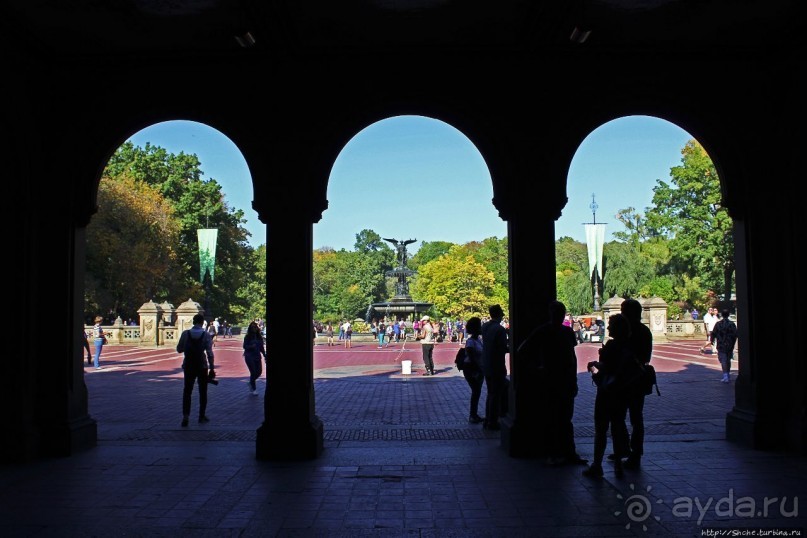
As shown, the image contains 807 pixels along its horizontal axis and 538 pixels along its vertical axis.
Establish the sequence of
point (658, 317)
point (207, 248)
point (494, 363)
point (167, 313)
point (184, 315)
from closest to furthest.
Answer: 1. point (494, 363)
2. point (207, 248)
3. point (658, 317)
4. point (184, 315)
5. point (167, 313)

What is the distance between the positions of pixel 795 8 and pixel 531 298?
160 inches

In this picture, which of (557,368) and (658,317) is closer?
(557,368)

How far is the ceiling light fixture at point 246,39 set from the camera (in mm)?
7027

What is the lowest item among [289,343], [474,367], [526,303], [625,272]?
[474,367]

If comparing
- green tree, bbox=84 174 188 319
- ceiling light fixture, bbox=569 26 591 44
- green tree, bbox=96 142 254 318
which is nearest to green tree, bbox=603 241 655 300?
green tree, bbox=96 142 254 318

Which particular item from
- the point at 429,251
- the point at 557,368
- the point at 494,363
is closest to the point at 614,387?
the point at 557,368

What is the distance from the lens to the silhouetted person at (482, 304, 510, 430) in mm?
9055

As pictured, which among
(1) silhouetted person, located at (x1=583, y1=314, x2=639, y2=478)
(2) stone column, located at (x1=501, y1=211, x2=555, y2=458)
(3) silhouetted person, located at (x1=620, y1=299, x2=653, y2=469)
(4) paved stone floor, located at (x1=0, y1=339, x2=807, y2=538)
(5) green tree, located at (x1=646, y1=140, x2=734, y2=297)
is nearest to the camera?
(4) paved stone floor, located at (x1=0, y1=339, x2=807, y2=538)

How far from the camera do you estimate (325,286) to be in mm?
89000

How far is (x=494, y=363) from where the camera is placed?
908 centimetres

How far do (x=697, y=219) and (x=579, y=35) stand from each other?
1376 inches

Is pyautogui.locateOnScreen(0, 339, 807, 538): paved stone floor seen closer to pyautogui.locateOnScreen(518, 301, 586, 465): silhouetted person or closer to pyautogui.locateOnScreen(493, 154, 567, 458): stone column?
pyautogui.locateOnScreen(518, 301, 586, 465): silhouetted person

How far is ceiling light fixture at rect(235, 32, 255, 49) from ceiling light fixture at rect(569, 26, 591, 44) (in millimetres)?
3520

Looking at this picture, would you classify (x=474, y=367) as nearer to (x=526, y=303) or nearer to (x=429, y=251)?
(x=526, y=303)
